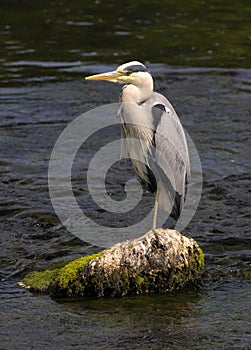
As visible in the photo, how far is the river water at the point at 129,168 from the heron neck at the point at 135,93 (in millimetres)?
1618

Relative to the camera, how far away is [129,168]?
1023 cm

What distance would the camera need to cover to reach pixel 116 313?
612 cm

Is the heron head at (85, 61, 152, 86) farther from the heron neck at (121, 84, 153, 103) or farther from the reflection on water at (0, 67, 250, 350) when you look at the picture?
the reflection on water at (0, 67, 250, 350)

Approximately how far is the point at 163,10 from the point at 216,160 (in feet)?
27.4

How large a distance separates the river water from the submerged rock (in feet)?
0.34

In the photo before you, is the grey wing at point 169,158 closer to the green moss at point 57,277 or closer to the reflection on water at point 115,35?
the green moss at point 57,277

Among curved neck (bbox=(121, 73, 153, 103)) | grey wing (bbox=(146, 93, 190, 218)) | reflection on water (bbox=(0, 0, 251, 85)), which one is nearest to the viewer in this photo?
curved neck (bbox=(121, 73, 153, 103))

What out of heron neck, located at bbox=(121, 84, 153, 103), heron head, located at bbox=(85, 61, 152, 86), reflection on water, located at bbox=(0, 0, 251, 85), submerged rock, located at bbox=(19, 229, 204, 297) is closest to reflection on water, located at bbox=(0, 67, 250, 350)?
submerged rock, located at bbox=(19, 229, 204, 297)

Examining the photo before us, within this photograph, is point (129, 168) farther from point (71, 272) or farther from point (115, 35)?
point (115, 35)

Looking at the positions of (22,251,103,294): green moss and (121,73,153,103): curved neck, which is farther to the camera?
(121,73,153,103): curved neck

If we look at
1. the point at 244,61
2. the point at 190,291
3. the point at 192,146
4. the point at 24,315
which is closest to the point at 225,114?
the point at 192,146

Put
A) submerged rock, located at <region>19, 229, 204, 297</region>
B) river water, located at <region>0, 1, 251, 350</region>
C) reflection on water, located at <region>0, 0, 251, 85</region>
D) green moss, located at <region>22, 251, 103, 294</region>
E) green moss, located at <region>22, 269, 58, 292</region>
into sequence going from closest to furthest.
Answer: river water, located at <region>0, 1, 251, 350</region>, submerged rock, located at <region>19, 229, 204, 297</region>, green moss, located at <region>22, 251, 103, 294</region>, green moss, located at <region>22, 269, 58, 292</region>, reflection on water, located at <region>0, 0, 251, 85</region>

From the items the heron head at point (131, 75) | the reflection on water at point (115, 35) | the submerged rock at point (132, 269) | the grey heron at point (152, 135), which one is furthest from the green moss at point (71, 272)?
the reflection on water at point (115, 35)

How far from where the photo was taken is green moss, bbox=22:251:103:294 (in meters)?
6.45
